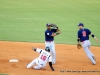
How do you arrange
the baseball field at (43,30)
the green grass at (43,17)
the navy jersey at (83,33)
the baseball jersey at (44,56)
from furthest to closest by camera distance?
1. the green grass at (43,17)
2. the navy jersey at (83,33)
3. the baseball field at (43,30)
4. the baseball jersey at (44,56)

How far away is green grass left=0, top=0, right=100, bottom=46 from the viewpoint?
2170 cm

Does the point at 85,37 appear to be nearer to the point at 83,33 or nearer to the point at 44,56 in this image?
the point at 83,33

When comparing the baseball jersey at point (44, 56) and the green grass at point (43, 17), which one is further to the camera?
the green grass at point (43, 17)

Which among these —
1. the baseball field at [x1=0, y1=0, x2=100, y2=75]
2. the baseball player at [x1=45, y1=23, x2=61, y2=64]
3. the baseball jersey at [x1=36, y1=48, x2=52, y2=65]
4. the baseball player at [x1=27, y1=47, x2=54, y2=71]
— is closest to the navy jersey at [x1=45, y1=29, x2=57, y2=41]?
the baseball player at [x1=45, y1=23, x2=61, y2=64]

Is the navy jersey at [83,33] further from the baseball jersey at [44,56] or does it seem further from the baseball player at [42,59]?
the baseball jersey at [44,56]

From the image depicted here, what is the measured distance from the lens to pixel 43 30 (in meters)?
22.9

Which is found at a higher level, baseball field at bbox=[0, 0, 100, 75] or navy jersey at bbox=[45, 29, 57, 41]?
navy jersey at bbox=[45, 29, 57, 41]

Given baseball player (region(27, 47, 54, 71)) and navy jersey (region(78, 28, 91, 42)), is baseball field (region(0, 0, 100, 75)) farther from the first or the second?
navy jersey (region(78, 28, 91, 42))

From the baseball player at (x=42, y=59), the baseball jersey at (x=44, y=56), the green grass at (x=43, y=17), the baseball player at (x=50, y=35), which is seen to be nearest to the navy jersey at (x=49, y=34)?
the baseball player at (x=50, y=35)

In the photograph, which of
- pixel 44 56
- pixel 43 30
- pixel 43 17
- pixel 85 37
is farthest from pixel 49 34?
pixel 43 17

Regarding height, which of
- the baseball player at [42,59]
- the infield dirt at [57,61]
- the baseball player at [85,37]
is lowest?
the infield dirt at [57,61]

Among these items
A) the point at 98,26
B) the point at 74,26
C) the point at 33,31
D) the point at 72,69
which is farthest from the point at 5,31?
the point at 72,69

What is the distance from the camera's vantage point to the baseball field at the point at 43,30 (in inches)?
621

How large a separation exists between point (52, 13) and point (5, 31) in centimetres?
583
